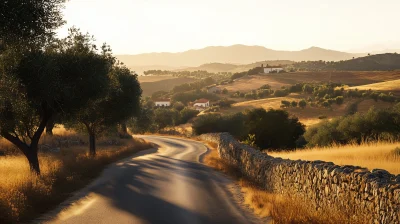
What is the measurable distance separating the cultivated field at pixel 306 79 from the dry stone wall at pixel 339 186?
472ft

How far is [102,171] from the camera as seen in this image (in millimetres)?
26859

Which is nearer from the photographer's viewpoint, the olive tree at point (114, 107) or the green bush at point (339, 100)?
the olive tree at point (114, 107)

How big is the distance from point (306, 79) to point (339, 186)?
550 ft

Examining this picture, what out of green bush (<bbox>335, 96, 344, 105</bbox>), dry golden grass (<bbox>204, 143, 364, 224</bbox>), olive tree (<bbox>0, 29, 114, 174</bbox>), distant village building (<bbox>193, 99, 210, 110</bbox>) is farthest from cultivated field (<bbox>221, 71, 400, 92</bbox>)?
dry golden grass (<bbox>204, 143, 364, 224</bbox>)

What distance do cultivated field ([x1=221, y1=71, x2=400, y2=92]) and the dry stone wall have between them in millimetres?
143738

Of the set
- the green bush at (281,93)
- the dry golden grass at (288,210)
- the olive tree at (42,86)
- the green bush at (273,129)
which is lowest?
the green bush at (281,93)

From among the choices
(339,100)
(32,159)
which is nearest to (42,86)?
(32,159)

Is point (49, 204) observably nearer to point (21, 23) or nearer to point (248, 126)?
point (21, 23)

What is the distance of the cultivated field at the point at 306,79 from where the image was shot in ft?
513

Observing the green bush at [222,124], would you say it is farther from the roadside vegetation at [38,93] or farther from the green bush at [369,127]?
the roadside vegetation at [38,93]

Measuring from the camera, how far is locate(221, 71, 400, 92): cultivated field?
15625 centimetres

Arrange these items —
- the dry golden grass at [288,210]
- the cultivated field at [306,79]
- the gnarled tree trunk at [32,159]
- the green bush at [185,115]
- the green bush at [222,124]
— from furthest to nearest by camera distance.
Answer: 1. the cultivated field at [306,79]
2. the green bush at [185,115]
3. the green bush at [222,124]
4. the gnarled tree trunk at [32,159]
5. the dry golden grass at [288,210]

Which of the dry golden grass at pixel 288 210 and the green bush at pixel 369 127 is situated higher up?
the dry golden grass at pixel 288 210

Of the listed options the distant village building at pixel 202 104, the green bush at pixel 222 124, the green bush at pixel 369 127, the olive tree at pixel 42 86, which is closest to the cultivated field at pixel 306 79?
the distant village building at pixel 202 104
